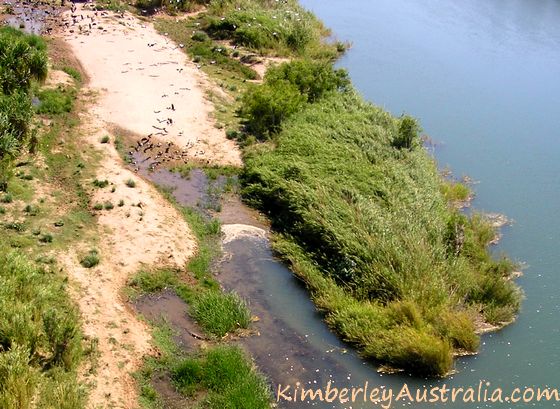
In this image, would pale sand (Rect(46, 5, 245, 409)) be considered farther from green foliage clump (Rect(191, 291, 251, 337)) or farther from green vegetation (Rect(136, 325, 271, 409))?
green foliage clump (Rect(191, 291, 251, 337))

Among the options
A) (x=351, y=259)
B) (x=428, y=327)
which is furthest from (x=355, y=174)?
(x=428, y=327)

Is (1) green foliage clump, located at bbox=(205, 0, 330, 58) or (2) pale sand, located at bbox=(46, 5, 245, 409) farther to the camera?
(1) green foliage clump, located at bbox=(205, 0, 330, 58)

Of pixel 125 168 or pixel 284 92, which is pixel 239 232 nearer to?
pixel 125 168

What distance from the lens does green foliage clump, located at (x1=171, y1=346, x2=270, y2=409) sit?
36.2ft

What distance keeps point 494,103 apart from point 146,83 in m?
14.0

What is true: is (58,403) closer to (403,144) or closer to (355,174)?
(355,174)

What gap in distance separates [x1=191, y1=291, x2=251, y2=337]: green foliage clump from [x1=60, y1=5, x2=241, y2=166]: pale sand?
6737mm

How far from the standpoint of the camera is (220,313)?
42.3ft

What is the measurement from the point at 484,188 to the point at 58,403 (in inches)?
563

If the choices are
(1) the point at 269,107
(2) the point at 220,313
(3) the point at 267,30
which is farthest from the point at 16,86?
(3) the point at 267,30

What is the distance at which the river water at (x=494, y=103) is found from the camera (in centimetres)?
1352

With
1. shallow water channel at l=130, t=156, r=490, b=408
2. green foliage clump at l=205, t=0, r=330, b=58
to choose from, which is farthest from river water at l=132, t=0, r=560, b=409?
green foliage clump at l=205, t=0, r=330, b=58

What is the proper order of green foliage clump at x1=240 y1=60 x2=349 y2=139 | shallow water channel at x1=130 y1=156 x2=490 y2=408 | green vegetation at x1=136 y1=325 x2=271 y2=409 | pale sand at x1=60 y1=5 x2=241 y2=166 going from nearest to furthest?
green vegetation at x1=136 y1=325 x2=271 y2=409 < shallow water channel at x1=130 y1=156 x2=490 y2=408 < pale sand at x1=60 y1=5 x2=241 y2=166 < green foliage clump at x1=240 y1=60 x2=349 y2=139

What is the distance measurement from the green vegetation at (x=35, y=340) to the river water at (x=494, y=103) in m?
5.86
